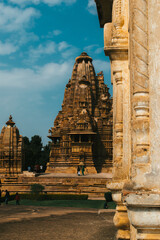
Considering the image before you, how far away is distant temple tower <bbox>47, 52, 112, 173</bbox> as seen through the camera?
39.5 m

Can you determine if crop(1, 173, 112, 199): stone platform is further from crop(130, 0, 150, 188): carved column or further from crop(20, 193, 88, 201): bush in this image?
crop(130, 0, 150, 188): carved column

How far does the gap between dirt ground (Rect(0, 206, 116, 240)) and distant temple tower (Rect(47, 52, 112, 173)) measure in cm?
2493

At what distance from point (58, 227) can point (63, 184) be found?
17719 mm

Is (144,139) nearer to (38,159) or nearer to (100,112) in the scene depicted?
(100,112)

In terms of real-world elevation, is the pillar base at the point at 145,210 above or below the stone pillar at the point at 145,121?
below

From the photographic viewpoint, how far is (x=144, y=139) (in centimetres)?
346

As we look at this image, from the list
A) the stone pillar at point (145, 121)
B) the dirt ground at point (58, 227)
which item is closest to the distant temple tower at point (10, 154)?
the dirt ground at point (58, 227)

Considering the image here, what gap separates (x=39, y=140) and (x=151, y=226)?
6831 cm

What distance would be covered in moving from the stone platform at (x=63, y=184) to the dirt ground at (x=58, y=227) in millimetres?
11072

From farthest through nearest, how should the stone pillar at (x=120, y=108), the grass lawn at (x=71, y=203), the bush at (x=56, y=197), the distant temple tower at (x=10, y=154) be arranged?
1. the distant temple tower at (x=10, y=154)
2. the bush at (x=56, y=197)
3. the grass lawn at (x=71, y=203)
4. the stone pillar at (x=120, y=108)

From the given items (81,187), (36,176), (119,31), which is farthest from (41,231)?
(36,176)

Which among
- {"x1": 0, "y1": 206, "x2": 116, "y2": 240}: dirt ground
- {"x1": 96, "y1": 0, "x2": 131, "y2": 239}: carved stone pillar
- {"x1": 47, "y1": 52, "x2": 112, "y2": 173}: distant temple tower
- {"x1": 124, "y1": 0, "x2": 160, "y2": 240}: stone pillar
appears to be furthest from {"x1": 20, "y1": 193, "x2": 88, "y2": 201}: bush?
{"x1": 124, "y1": 0, "x2": 160, "y2": 240}: stone pillar

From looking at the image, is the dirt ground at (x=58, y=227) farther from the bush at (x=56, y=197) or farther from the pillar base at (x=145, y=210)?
the bush at (x=56, y=197)

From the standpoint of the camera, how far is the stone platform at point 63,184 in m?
24.8
